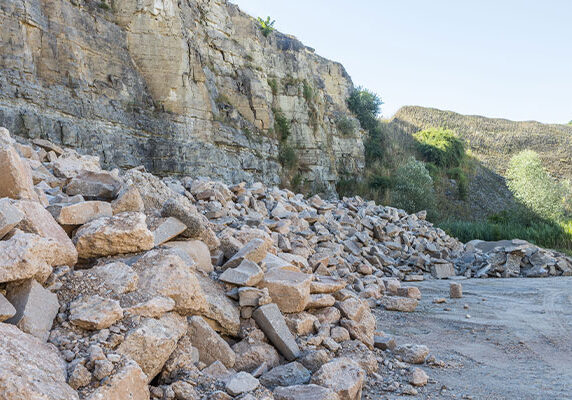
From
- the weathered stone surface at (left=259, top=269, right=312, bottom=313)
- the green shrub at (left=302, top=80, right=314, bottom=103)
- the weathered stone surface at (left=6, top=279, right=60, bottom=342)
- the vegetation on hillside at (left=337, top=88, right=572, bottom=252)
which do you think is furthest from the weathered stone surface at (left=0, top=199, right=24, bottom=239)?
the green shrub at (left=302, top=80, right=314, bottom=103)

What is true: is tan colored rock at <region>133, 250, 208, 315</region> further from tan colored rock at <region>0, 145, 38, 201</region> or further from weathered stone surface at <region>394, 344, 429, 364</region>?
weathered stone surface at <region>394, 344, 429, 364</region>

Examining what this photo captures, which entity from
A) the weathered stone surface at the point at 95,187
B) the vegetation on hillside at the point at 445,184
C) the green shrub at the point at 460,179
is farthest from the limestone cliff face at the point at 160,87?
the green shrub at the point at 460,179

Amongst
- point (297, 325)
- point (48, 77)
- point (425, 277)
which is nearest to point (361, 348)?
point (297, 325)

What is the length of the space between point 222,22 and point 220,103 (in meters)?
3.39

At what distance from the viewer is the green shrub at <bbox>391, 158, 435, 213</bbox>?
18.1 meters

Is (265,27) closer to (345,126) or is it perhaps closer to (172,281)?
(345,126)

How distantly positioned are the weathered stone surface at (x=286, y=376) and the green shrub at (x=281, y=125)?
1454 centimetres

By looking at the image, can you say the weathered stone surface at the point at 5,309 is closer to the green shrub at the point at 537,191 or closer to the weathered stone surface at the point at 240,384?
the weathered stone surface at the point at 240,384

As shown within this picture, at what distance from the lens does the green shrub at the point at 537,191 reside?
1780 cm

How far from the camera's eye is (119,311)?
1.98 metres

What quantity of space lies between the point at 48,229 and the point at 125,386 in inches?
46.3

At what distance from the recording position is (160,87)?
11.6 metres

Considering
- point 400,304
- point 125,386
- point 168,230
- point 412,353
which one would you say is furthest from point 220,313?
point 400,304

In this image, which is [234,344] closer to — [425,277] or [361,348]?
[361,348]
